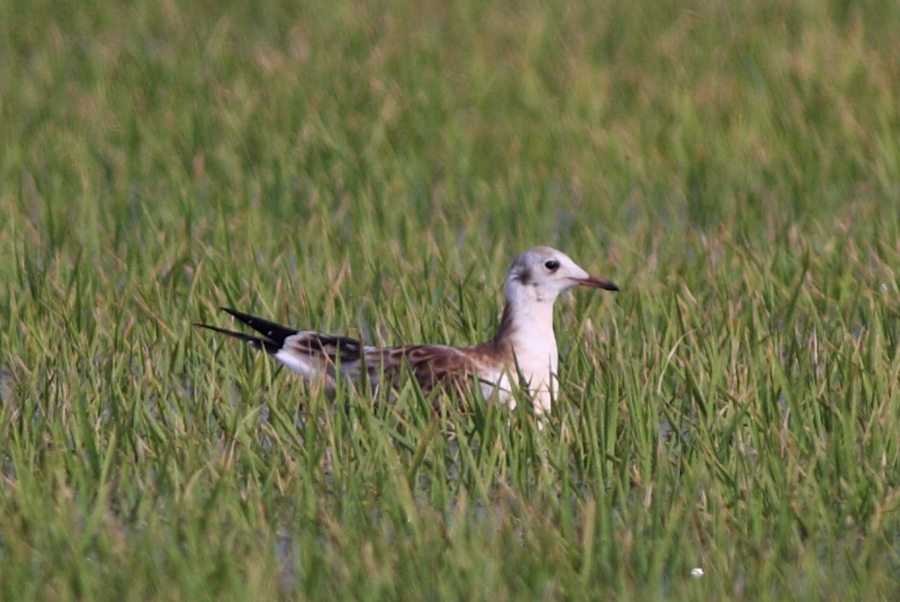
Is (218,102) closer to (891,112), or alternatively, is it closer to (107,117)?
(107,117)

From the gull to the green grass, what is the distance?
0.14 metres

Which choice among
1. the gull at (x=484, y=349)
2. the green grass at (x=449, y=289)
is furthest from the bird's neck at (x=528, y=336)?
the green grass at (x=449, y=289)

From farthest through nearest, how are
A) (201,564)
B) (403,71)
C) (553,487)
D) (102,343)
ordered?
(403,71)
(102,343)
(553,487)
(201,564)

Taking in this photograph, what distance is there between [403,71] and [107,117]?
185 centimetres

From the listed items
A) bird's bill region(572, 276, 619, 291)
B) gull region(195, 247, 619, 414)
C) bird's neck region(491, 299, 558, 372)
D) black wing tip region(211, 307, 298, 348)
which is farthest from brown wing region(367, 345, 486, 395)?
bird's bill region(572, 276, 619, 291)

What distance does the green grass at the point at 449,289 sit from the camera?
4.11 m

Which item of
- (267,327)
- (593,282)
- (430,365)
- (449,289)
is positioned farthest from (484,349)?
(449,289)

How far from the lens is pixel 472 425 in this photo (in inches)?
206

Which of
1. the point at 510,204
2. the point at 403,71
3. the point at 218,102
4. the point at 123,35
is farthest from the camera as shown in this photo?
the point at 123,35

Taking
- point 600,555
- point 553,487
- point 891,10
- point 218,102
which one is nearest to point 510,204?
point 218,102

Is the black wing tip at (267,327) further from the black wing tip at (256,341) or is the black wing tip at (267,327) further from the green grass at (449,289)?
the green grass at (449,289)

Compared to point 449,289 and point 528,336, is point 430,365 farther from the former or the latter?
point 449,289

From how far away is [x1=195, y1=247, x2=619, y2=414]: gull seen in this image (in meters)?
5.58

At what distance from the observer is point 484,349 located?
5.80 m
